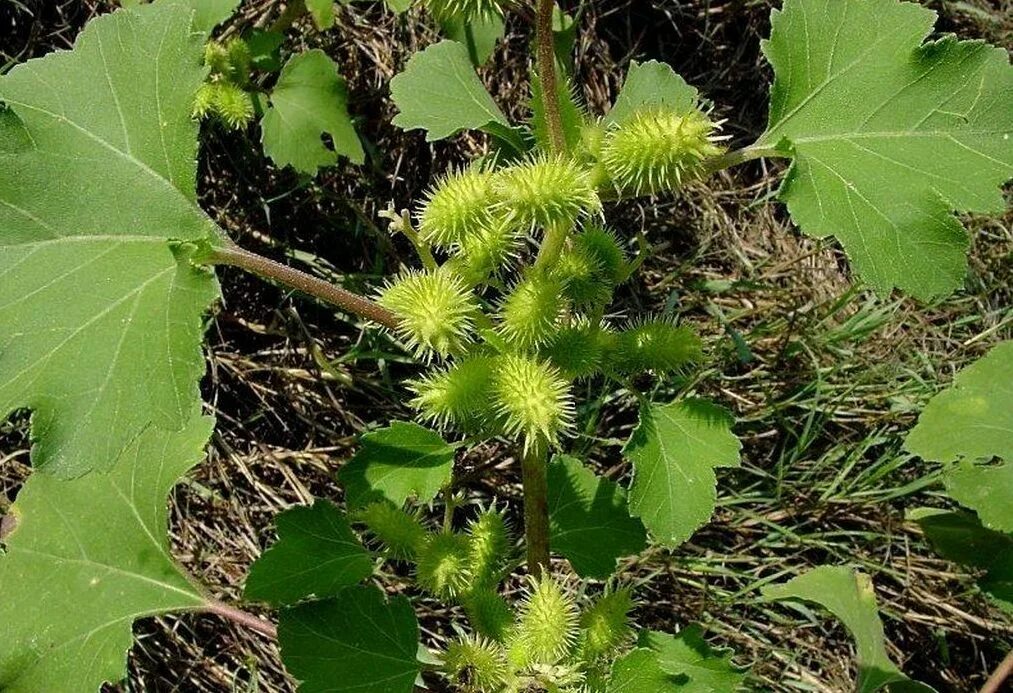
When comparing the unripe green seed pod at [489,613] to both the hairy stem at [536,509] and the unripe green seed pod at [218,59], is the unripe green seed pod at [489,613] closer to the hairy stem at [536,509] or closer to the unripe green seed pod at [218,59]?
the hairy stem at [536,509]

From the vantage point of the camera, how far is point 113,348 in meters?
1.71

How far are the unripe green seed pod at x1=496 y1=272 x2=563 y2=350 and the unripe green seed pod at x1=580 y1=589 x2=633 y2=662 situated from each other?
0.61 m

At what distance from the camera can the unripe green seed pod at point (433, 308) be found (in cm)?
176

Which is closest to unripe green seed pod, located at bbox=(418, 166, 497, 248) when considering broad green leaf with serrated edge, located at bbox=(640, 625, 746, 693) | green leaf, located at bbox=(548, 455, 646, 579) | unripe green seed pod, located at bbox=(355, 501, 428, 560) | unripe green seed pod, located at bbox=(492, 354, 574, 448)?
unripe green seed pod, located at bbox=(492, 354, 574, 448)

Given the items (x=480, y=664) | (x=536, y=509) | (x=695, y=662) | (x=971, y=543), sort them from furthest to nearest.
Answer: (x=971, y=543) < (x=695, y=662) < (x=536, y=509) < (x=480, y=664)

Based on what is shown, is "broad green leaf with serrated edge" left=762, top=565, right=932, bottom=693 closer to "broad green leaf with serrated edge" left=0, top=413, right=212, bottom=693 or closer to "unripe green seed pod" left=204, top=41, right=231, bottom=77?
"broad green leaf with serrated edge" left=0, top=413, right=212, bottom=693

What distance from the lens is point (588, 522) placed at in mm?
2408

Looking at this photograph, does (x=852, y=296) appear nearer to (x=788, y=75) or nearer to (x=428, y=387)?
(x=788, y=75)

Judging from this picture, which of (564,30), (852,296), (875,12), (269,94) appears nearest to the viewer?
(875,12)

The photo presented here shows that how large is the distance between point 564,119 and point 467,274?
325 mm

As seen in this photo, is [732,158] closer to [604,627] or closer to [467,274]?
[467,274]

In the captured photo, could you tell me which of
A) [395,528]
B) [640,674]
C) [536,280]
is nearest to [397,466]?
[395,528]

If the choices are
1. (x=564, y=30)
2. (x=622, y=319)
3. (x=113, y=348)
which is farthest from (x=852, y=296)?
(x=113, y=348)

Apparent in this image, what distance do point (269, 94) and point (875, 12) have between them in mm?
1823
